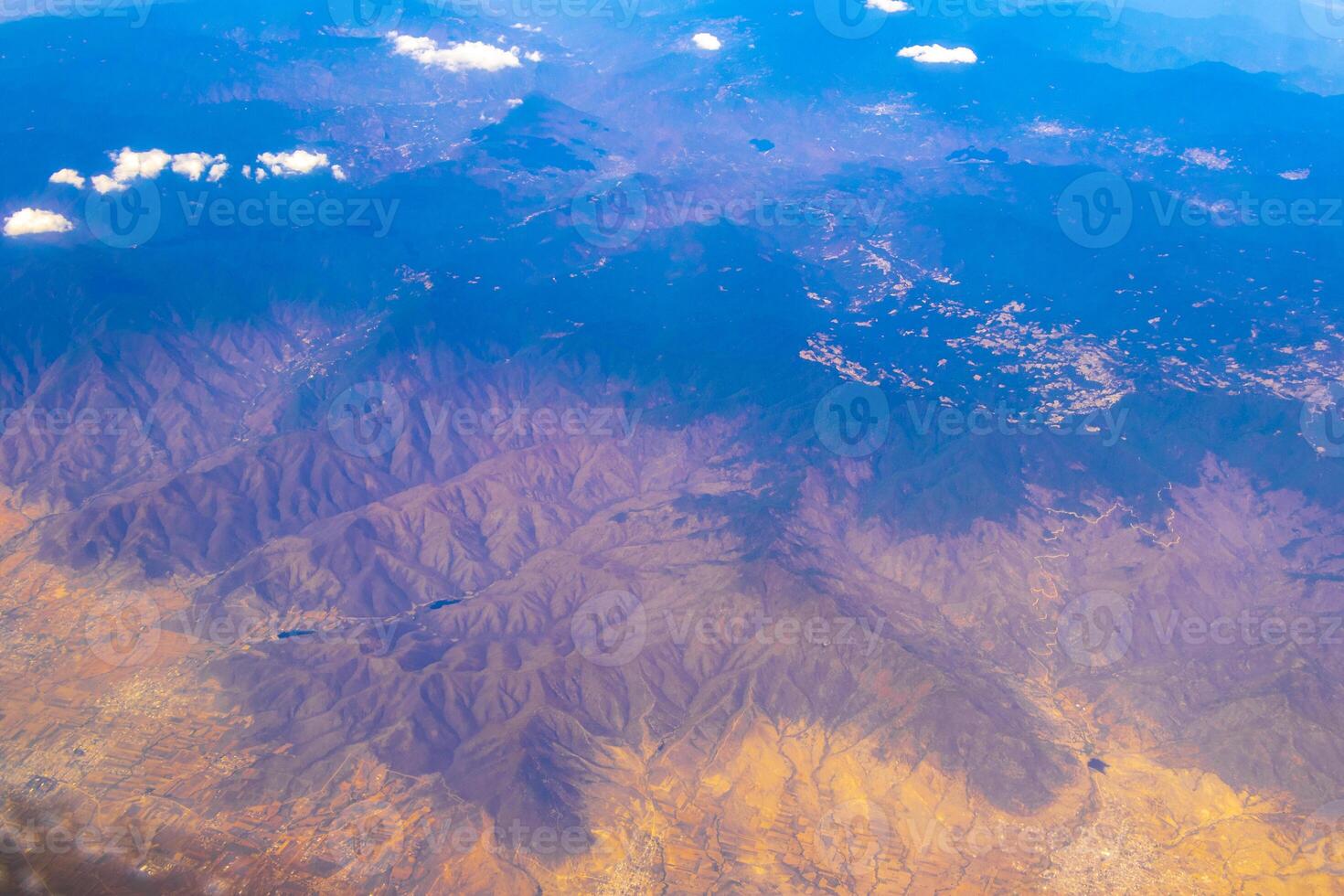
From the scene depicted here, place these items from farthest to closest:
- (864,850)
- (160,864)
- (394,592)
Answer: (394,592) < (864,850) < (160,864)

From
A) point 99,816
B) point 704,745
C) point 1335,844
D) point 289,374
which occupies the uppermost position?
point 289,374

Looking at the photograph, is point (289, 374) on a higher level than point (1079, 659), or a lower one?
higher

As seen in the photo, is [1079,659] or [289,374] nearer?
[1079,659]

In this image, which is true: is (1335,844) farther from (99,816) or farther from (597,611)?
(99,816)

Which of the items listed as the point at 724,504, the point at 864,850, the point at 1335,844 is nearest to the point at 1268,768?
the point at 1335,844

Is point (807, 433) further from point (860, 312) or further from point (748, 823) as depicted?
point (748, 823)

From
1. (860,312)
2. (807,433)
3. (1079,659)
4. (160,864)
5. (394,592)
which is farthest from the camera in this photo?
(860,312)
